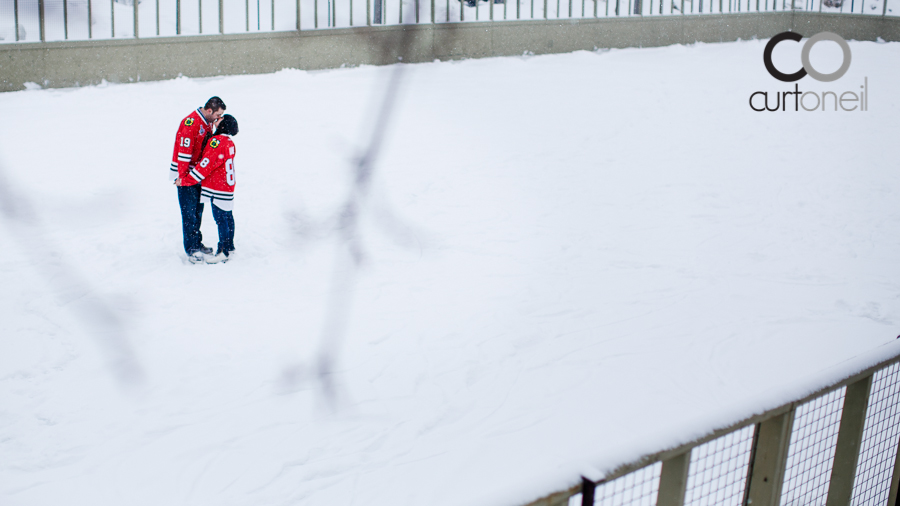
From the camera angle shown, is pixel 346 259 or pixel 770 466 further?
pixel 346 259

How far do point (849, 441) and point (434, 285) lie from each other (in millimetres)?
5221

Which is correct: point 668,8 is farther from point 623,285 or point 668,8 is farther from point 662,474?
point 662,474

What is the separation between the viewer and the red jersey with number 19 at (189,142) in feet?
25.0

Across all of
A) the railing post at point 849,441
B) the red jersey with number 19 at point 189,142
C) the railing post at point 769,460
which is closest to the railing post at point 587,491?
the railing post at point 769,460

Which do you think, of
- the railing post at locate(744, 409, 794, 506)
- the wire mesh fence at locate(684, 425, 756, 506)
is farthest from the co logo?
the railing post at locate(744, 409, 794, 506)

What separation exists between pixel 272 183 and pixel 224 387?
449 centimetres

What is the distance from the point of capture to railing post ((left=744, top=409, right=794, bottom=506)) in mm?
2766

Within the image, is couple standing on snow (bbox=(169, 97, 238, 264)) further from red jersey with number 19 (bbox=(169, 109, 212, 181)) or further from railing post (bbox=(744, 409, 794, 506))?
railing post (bbox=(744, 409, 794, 506))

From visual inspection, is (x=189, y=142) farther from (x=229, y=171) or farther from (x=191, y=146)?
(x=229, y=171)

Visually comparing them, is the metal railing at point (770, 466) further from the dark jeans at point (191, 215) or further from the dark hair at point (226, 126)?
the dark jeans at point (191, 215)

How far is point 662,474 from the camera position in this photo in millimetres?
2520

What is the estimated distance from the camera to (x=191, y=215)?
26.3 feet

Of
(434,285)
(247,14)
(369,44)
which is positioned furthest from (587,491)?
(369,44)

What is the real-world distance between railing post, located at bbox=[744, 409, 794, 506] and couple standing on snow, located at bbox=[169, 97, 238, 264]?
5.88m
